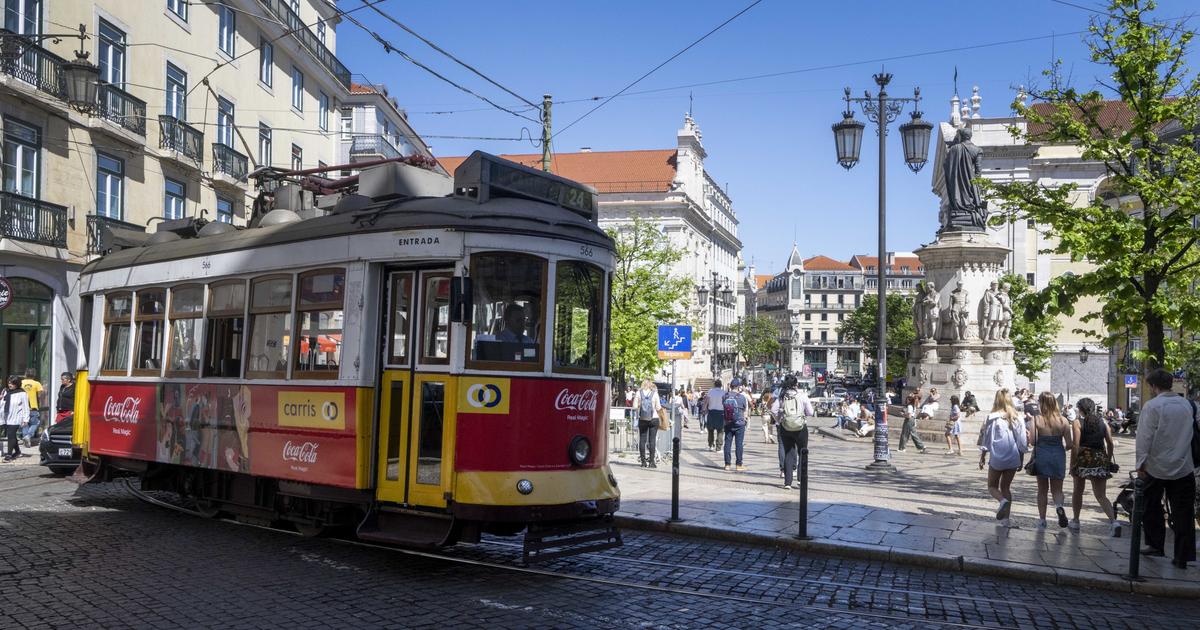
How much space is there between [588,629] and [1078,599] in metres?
4.62

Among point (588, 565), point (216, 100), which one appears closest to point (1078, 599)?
point (588, 565)

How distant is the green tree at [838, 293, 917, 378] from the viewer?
230 ft

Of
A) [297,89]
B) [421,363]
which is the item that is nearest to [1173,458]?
[421,363]

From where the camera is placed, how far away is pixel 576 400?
27.4 feet

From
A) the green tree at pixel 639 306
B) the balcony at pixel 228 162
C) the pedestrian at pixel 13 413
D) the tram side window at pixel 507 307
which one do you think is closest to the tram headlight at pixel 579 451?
the tram side window at pixel 507 307

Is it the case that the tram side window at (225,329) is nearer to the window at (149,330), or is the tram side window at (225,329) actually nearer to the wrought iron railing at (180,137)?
the window at (149,330)

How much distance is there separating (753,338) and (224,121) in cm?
8424

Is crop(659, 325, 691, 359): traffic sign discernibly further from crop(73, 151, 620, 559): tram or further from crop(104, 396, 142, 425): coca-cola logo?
crop(104, 396, 142, 425): coca-cola logo

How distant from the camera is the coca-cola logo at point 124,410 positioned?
1125 centimetres

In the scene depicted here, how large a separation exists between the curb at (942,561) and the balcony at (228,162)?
21.6 meters

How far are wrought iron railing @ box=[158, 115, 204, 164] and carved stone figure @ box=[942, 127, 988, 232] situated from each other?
2216cm

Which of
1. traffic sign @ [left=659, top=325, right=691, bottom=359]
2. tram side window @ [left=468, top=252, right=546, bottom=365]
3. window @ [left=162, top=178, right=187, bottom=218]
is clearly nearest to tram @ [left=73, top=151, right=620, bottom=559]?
tram side window @ [left=468, top=252, right=546, bottom=365]

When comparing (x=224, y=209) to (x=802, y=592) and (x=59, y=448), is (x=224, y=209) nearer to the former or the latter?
(x=59, y=448)

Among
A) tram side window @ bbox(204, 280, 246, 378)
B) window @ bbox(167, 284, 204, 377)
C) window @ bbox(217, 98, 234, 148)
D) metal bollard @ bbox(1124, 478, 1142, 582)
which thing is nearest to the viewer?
metal bollard @ bbox(1124, 478, 1142, 582)
